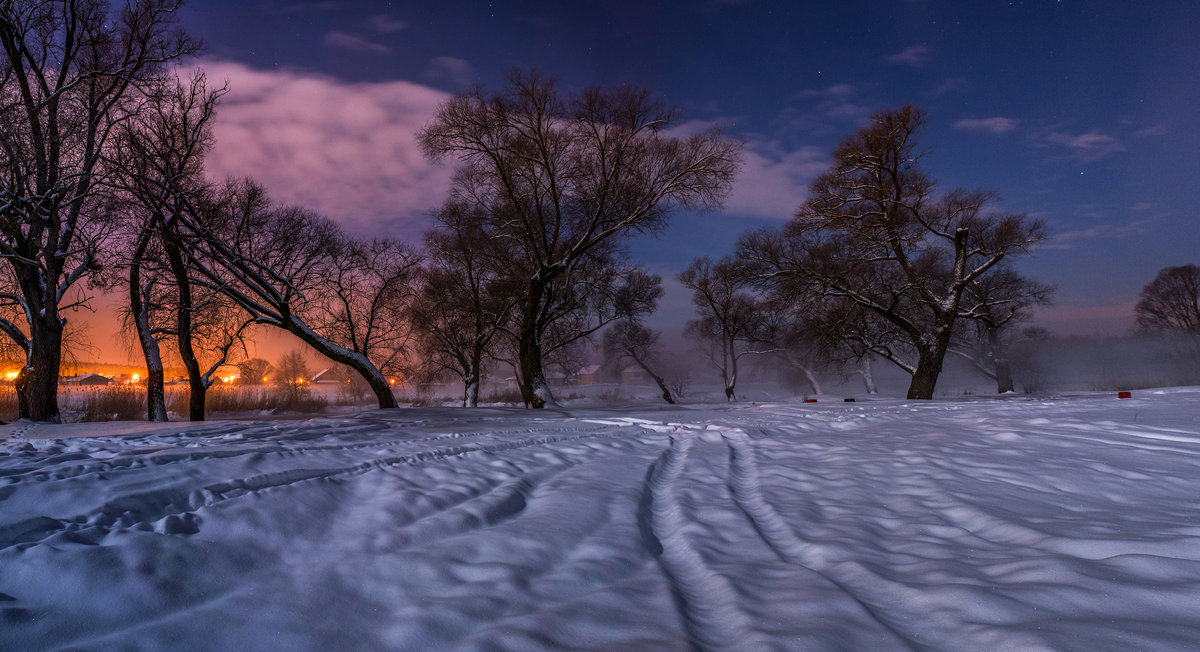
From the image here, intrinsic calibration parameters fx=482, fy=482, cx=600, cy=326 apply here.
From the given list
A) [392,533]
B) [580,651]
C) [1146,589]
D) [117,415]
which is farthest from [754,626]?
[117,415]

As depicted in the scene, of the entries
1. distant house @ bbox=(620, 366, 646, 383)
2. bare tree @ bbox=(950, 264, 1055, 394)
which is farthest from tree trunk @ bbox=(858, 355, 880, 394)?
distant house @ bbox=(620, 366, 646, 383)

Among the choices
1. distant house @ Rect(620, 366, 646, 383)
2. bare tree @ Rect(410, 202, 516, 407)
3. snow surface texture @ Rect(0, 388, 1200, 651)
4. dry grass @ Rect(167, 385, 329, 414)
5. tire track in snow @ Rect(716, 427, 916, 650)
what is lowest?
distant house @ Rect(620, 366, 646, 383)

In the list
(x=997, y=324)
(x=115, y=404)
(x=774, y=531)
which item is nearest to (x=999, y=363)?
(x=997, y=324)

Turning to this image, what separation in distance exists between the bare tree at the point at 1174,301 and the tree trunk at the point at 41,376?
4563 cm

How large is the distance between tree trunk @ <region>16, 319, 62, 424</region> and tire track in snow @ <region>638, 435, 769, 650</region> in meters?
13.5

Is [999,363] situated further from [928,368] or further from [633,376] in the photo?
[633,376]

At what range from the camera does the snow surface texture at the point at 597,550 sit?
5.09 ft

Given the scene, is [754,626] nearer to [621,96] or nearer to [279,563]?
[279,563]

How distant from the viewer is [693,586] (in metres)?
2.00

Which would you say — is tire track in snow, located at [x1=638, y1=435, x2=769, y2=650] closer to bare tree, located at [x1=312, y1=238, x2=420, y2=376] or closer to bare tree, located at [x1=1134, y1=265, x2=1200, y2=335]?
bare tree, located at [x1=312, y1=238, x2=420, y2=376]

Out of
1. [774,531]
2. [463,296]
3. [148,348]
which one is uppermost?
[463,296]

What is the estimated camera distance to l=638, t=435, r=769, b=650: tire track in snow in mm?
1550

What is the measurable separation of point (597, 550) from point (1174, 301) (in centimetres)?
3999

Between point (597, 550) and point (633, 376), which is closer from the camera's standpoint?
point (597, 550)
